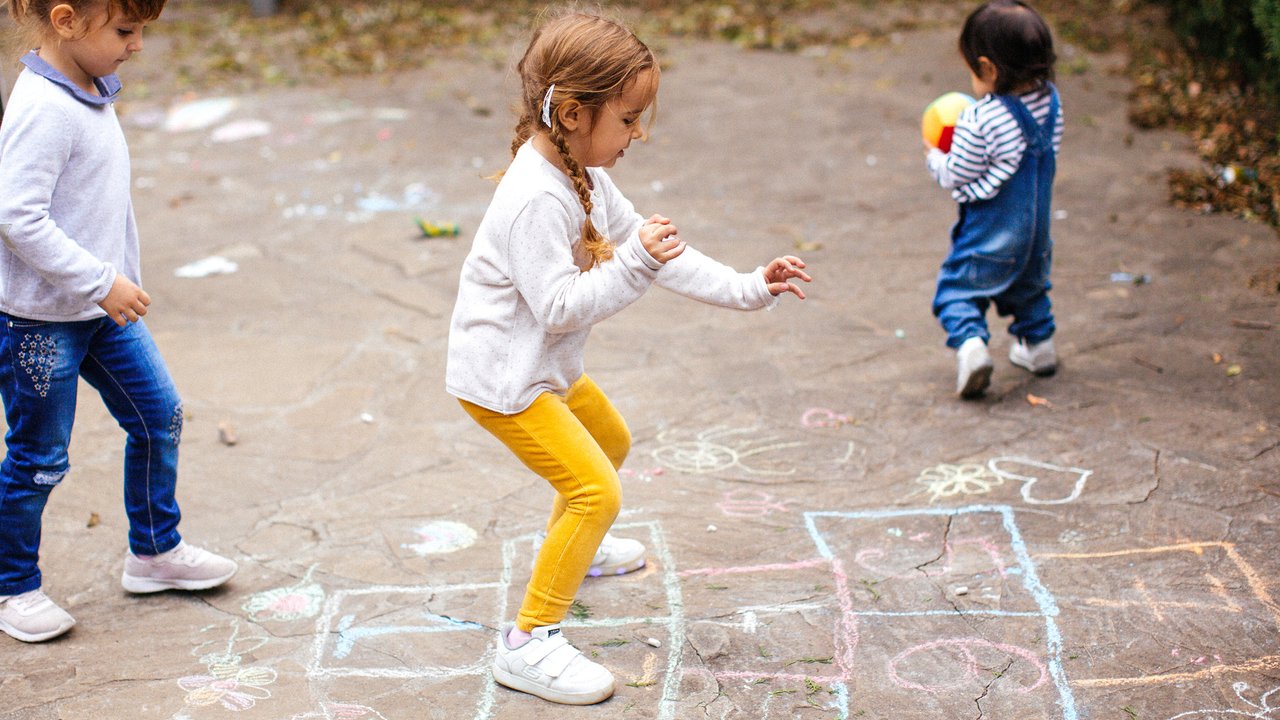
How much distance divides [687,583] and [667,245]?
1.02m

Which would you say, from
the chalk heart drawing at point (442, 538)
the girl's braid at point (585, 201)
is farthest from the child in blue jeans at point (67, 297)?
the girl's braid at point (585, 201)

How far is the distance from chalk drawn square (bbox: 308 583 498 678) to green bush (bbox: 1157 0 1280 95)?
434cm

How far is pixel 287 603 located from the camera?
9.55ft

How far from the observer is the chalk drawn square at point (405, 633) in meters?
2.64

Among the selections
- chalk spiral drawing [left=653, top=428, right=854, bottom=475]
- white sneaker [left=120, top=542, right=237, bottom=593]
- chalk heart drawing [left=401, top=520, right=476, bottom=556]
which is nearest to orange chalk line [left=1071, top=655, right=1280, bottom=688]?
chalk spiral drawing [left=653, top=428, right=854, bottom=475]

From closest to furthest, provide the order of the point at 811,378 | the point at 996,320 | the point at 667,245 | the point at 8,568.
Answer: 1. the point at 667,245
2. the point at 8,568
3. the point at 811,378
4. the point at 996,320

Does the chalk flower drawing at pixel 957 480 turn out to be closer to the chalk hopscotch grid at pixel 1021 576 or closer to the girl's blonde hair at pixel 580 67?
the chalk hopscotch grid at pixel 1021 576

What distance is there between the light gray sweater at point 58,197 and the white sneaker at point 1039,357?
2786 millimetres

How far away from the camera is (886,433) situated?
367 cm

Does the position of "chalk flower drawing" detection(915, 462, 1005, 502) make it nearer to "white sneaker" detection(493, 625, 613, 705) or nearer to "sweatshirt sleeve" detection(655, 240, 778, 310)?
"sweatshirt sleeve" detection(655, 240, 778, 310)

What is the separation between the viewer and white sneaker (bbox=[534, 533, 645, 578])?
116 inches

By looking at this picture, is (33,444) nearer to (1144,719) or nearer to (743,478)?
(743,478)

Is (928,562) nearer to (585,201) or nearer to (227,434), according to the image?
(585,201)

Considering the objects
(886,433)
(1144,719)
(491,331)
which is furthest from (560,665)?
(886,433)
